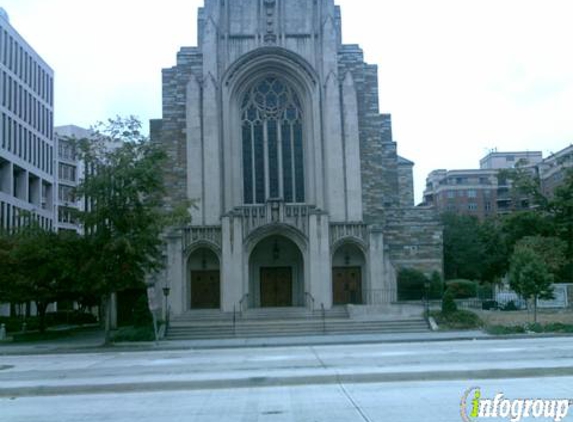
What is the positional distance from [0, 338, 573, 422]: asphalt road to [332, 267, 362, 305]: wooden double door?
64.7 ft

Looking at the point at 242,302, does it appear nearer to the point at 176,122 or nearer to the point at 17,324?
the point at 176,122

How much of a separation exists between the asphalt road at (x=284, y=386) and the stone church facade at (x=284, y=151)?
19391mm

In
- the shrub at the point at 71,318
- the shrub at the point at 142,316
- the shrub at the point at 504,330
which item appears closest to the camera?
the shrub at the point at 504,330

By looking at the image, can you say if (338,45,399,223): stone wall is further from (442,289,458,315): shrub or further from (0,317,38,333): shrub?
(0,317,38,333): shrub

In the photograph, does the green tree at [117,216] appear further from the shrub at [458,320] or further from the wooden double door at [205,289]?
the shrub at [458,320]

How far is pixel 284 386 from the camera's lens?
1421cm

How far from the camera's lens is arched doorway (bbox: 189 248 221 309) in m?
40.5

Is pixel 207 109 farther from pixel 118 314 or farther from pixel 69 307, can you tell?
pixel 69 307

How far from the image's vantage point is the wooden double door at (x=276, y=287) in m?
41.6

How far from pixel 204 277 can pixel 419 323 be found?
13045 mm

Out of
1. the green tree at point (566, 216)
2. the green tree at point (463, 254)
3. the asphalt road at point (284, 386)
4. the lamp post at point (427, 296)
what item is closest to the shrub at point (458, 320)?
the lamp post at point (427, 296)

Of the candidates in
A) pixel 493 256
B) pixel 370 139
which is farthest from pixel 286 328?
pixel 493 256

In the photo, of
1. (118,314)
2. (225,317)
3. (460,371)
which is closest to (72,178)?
(118,314)

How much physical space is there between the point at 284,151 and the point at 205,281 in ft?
29.6
